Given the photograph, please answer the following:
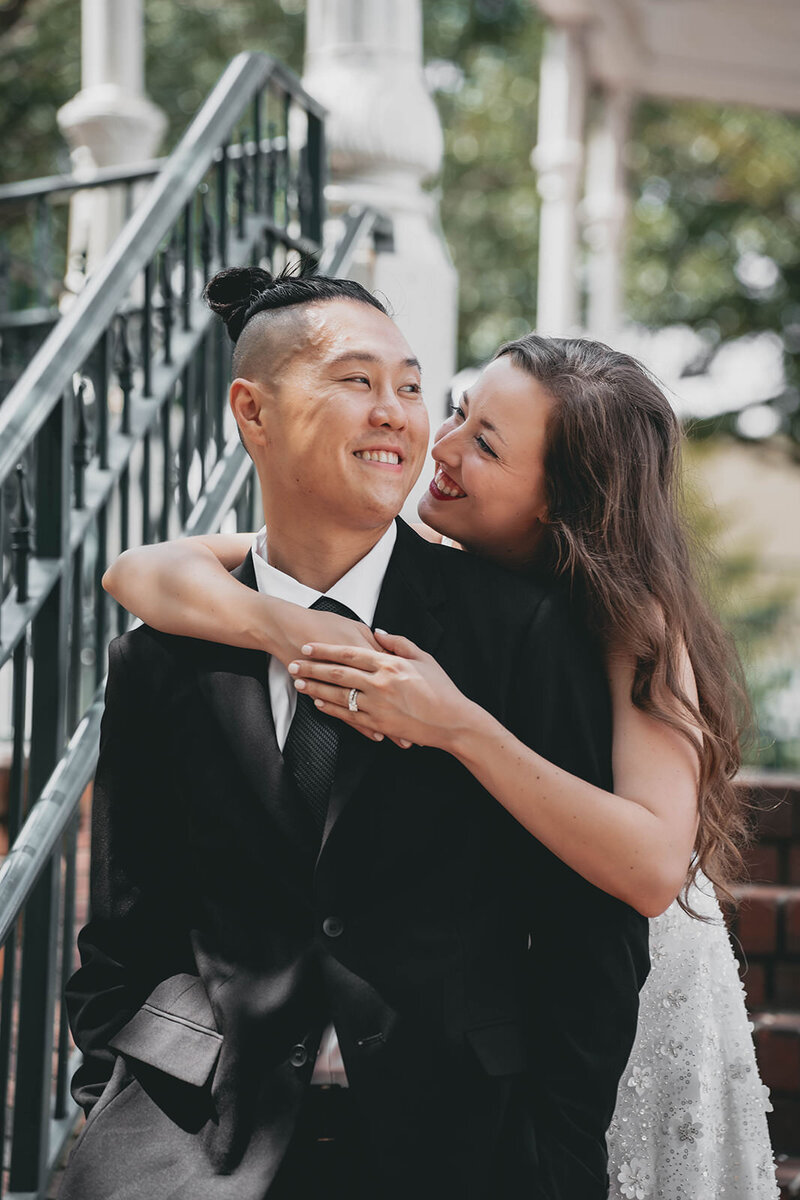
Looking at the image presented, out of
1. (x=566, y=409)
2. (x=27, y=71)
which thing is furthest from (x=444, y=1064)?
(x=27, y=71)

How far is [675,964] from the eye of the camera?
8.56 ft

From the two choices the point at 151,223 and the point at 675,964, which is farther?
the point at 151,223

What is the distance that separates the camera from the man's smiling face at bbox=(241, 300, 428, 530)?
2.01 metres

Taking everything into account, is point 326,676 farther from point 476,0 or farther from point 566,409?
point 476,0

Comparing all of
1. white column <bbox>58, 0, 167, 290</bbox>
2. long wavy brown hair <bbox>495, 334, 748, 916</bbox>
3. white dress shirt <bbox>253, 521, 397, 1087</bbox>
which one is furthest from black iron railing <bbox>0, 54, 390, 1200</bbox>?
white column <bbox>58, 0, 167, 290</bbox>

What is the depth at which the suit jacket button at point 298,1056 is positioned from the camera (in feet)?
6.25

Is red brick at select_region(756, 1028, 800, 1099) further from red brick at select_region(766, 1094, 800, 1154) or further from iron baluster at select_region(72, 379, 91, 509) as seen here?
iron baluster at select_region(72, 379, 91, 509)

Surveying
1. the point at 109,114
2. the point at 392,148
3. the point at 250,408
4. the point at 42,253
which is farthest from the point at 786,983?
the point at 109,114

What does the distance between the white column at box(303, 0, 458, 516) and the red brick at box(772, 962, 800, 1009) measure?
2386 millimetres

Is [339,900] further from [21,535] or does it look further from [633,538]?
[21,535]

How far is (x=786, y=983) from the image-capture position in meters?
4.30

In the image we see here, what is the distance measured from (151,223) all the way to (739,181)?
20197mm

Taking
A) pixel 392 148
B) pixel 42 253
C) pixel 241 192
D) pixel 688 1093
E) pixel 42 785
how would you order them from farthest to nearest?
pixel 42 253 → pixel 392 148 → pixel 241 192 → pixel 42 785 → pixel 688 1093

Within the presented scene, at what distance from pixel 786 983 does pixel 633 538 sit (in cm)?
260
